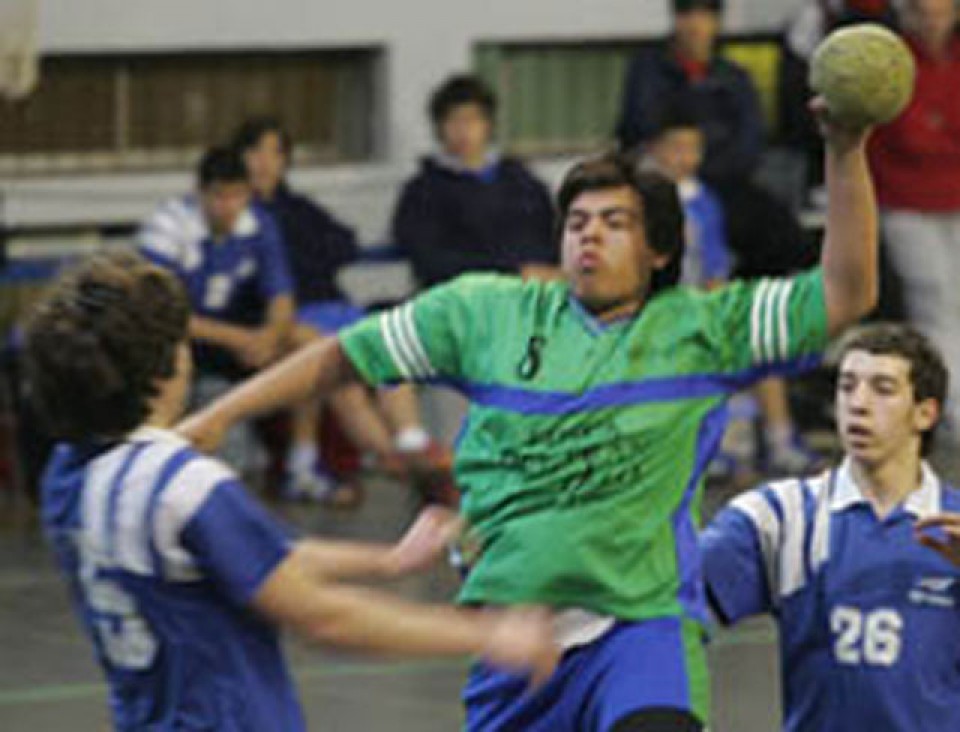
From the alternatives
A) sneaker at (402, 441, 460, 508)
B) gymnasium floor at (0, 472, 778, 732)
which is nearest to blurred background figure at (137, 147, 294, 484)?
gymnasium floor at (0, 472, 778, 732)

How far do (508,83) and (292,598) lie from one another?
11.3m

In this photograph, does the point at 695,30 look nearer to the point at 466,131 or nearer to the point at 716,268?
the point at 716,268

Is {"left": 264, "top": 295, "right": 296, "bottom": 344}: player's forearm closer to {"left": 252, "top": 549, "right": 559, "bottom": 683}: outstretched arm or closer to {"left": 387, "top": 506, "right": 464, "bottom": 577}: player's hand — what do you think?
{"left": 387, "top": 506, "right": 464, "bottom": 577}: player's hand

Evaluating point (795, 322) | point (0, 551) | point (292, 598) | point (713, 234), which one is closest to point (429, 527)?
point (292, 598)

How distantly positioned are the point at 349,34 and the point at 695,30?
1.91m

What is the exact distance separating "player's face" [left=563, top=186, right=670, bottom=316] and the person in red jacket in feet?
24.4

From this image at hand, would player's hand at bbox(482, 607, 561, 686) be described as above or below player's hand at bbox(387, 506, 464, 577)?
below

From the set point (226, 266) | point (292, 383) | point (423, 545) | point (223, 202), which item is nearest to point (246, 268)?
point (226, 266)

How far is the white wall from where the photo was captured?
15.2 meters

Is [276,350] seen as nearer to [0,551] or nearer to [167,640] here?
[0,551]

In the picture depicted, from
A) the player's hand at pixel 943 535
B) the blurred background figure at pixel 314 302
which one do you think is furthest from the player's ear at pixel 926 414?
the blurred background figure at pixel 314 302

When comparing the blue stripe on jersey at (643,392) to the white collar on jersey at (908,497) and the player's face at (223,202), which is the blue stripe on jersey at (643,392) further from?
the player's face at (223,202)

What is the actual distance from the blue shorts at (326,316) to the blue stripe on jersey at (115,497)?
8.54 metres

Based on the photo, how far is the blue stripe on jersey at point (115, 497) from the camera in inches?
222
